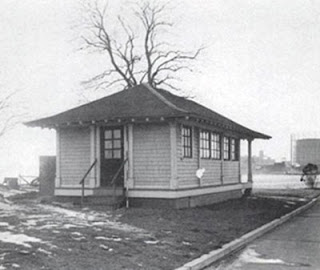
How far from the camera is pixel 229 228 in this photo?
1260 centimetres

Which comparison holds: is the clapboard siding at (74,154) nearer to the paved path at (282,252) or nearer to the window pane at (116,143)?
the window pane at (116,143)

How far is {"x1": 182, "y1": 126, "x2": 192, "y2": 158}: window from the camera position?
56.6ft

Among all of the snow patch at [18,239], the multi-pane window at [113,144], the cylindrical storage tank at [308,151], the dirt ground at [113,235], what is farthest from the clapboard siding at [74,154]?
the cylindrical storage tank at [308,151]

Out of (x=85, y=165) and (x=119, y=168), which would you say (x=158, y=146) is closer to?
(x=119, y=168)

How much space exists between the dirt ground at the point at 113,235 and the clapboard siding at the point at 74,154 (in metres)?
2.21

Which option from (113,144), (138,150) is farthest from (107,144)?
(138,150)

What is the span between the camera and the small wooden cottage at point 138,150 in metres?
16.4

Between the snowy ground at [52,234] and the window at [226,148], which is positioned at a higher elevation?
the window at [226,148]

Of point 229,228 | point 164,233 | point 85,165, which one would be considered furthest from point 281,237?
point 85,165

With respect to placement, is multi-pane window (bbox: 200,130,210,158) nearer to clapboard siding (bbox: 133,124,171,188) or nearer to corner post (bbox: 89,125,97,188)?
clapboard siding (bbox: 133,124,171,188)

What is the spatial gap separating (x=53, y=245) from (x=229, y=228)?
208 inches

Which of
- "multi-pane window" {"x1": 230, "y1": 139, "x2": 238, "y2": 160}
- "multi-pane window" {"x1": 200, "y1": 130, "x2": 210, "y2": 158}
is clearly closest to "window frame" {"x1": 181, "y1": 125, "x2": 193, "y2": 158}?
"multi-pane window" {"x1": 200, "y1": 130, "x2": 210, "y2": 158}

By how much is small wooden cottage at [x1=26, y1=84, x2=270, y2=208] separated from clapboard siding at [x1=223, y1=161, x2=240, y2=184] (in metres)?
2.01

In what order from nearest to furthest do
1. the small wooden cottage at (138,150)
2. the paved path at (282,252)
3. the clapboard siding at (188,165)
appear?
the paved path at (282,252) → the small wooden cottage at (138,150) → the clapboard siding at (188,165)
